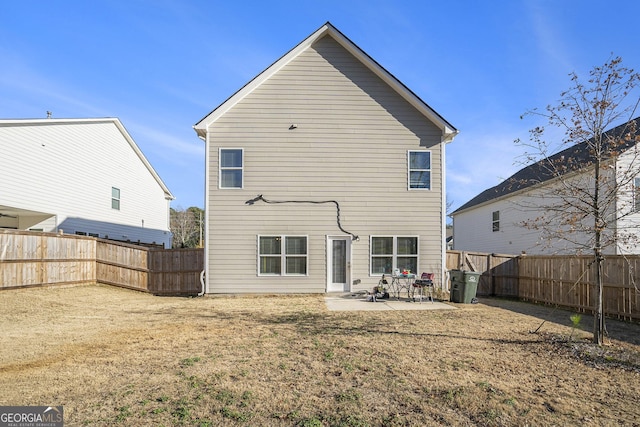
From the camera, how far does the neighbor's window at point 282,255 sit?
12828 mm

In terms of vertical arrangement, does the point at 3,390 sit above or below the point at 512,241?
below

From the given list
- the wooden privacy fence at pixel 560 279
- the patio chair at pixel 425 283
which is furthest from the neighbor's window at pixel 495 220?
the patio chair at pixel 425 283

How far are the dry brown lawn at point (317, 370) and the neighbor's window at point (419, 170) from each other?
5.44 m

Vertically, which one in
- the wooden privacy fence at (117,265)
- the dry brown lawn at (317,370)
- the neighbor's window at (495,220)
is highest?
the neighbor's window at (495,220)

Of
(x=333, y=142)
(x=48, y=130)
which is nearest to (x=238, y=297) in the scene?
(x=333, y=142)

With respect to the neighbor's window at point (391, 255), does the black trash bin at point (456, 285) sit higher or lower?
lower

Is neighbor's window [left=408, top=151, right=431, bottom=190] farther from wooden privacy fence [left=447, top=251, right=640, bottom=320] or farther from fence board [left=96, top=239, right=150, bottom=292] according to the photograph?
fence board [left=96, top=239, right=150, bottom=292]

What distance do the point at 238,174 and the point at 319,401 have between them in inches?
393

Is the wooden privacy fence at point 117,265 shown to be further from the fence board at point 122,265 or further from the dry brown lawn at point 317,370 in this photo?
the dry brown lawn at point 317,370

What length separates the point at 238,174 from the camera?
1294 centimetres

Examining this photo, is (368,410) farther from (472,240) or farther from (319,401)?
(472,240)

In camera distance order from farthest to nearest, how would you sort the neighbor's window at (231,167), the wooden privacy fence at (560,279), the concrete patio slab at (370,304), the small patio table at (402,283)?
the neighbor's window at (231,167)
the small patio table at (402,283)
the concrete patio slab at (370,304)
the wooden privacy fence at (560,279)

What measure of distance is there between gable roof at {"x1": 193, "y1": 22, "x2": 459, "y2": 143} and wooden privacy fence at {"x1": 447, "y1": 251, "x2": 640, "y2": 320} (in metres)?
5.43
